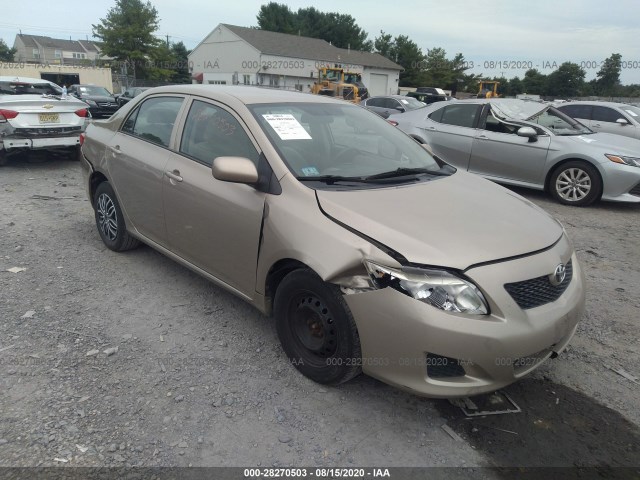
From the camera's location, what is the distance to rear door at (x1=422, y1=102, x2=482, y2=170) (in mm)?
7789

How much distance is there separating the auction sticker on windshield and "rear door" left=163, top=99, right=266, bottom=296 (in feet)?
0.62

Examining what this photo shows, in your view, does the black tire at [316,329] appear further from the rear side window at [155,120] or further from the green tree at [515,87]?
the green tree at [515,87]

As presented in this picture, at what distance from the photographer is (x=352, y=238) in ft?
7.98

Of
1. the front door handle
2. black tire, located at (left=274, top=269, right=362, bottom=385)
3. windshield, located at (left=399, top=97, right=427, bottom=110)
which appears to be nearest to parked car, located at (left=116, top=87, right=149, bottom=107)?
windshield, located at (left=399, top=97, right=427, bottom=110)

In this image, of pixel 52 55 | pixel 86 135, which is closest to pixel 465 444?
pixel 86 135

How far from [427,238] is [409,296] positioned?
0.34 m

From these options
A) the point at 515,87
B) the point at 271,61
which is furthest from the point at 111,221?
the point at 515,87

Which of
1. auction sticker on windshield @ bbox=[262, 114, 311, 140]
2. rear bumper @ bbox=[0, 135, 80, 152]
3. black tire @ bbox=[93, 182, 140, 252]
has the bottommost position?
black tire @ bbox=[93, 182, 140, 252]

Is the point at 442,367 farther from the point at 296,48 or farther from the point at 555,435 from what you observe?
the point at 296,48

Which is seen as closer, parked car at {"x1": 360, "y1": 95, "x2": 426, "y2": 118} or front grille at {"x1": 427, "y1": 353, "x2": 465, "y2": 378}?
front grille at {"x1": 427, "y1": 353, "x2": 465, "y2": 378}

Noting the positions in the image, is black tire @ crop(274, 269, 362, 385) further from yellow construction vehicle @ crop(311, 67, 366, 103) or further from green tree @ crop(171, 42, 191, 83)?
green tree @ crop(171, 42, 191, 83)

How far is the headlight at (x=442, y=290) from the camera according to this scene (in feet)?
7.30

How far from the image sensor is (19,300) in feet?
12.1

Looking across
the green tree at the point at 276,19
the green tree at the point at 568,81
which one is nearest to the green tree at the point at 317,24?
the green tree at the point at 276,19
